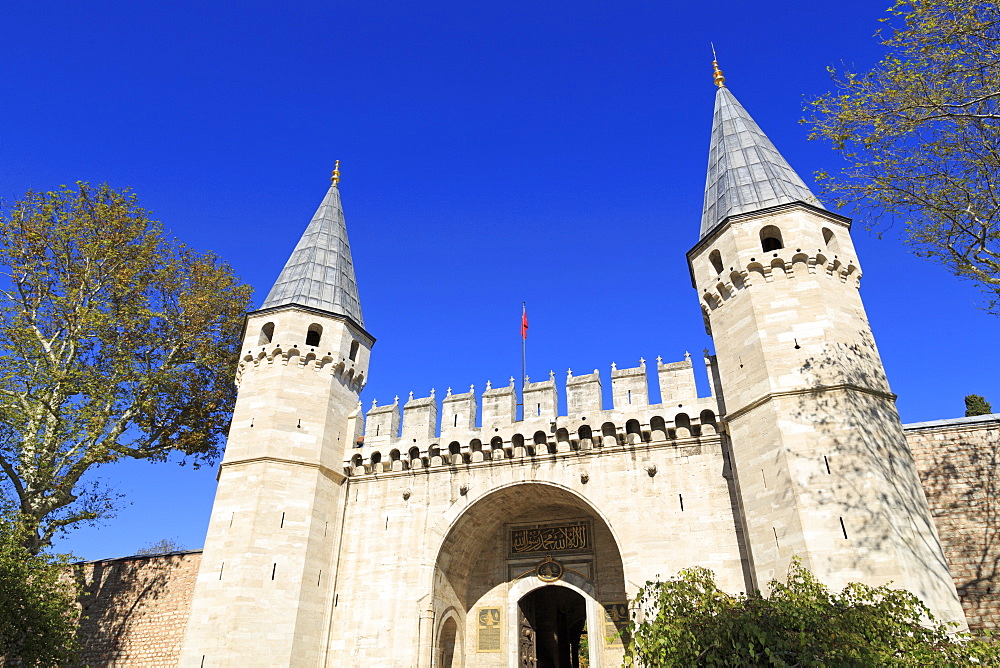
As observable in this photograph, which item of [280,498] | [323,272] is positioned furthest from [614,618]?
[323,272]

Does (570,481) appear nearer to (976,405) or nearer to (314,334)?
(314,334)

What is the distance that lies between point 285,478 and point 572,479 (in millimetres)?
6087

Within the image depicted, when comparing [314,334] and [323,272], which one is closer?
[314,334]

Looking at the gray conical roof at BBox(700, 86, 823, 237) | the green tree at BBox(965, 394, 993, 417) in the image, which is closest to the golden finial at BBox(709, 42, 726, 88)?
the gray conical roof at BBox(700, 86, 823, 237)

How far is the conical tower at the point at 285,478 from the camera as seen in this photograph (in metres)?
12.6

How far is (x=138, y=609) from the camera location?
16.2 meters

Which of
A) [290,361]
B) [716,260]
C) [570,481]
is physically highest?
[716,260]

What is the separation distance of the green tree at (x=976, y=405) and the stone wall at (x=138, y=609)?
20.7 meters

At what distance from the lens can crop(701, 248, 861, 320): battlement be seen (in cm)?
1286

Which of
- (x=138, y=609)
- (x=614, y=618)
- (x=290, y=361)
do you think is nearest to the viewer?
(x=614, y=618)

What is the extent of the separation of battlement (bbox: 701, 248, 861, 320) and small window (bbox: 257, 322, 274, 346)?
35.2 feet

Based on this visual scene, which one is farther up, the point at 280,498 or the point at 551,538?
the point at 280,498

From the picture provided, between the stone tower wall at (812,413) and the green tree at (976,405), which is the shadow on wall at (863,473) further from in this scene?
the green tree at (976,405)

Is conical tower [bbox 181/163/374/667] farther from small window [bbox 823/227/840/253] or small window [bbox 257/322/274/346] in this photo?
small window [bbox 823/227/840/253]
